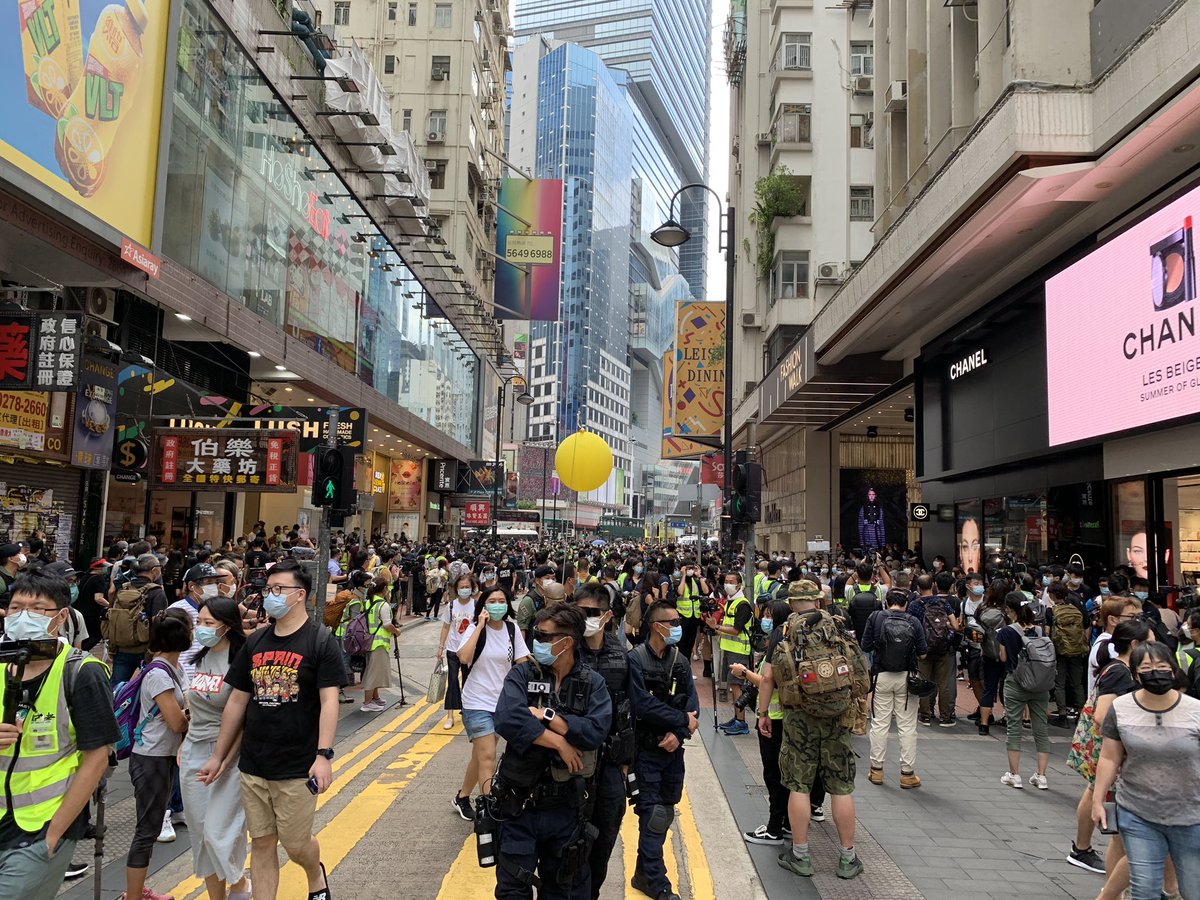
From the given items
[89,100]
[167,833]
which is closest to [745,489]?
[167,833]

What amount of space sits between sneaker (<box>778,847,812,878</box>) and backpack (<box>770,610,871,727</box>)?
93cm

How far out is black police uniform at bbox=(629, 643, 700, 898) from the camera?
520 cm

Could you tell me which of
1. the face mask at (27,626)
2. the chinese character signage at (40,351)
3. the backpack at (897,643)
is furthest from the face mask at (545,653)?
the chinese character signage at (40,351)

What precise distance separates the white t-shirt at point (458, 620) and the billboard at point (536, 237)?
3453cm

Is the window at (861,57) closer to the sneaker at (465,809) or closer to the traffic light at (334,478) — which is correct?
the traffic light at (334,478)

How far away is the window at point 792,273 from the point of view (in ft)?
121

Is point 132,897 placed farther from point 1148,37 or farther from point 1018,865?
Answer: point 1148,37

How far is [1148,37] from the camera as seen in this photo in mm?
10852

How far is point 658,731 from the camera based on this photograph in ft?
17.5

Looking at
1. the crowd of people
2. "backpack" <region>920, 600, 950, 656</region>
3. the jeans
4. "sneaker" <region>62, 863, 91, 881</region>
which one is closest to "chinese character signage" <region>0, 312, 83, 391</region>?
the crowd of people

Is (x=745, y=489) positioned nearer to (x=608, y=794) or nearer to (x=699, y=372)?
(x=608, y=794)

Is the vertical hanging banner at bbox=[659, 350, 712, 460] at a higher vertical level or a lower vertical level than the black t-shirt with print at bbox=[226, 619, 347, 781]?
higher

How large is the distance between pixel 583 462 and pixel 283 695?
49.7ft

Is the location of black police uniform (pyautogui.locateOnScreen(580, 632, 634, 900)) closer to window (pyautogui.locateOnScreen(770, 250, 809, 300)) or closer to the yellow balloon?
the yellow balloon
